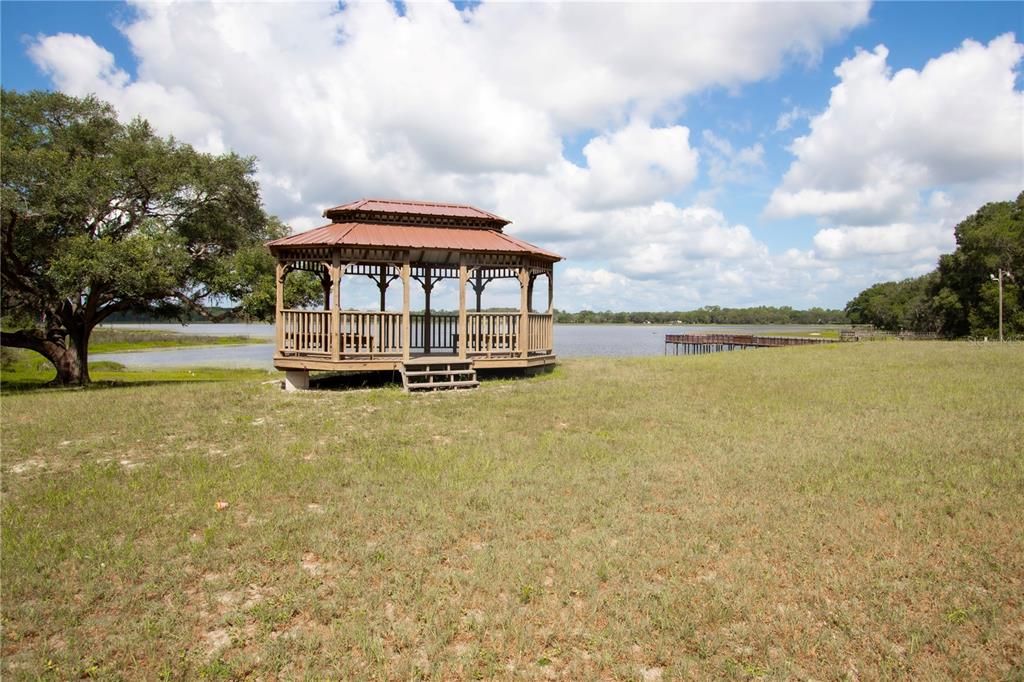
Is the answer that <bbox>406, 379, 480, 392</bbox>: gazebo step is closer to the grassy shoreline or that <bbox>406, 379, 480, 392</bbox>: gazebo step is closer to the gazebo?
the gazebo

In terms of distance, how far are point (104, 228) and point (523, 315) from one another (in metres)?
13.9

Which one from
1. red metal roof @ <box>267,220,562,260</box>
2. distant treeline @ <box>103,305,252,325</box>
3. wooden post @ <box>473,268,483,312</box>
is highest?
red metal roof @ <box>267,220,562,260</box>

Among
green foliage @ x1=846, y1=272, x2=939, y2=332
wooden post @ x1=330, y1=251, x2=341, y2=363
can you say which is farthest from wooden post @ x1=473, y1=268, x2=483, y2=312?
green foliage @ x1=846, y1=272, x2=939, y2=332

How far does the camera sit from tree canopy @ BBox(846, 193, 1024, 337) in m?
48.8

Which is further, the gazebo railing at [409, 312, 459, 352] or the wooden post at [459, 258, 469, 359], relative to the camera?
the gazebo railing at [409, 312, 459, 352]

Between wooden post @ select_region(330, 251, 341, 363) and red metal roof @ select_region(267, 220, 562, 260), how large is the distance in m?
0.59

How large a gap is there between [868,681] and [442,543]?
3.46m

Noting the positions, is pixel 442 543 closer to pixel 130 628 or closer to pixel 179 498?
pixel 130 628

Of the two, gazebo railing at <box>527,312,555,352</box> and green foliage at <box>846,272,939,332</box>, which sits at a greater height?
green foliage at <box>846,272,939,332</box>

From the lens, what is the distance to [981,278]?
53344mm

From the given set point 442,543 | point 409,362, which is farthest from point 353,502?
point 409,362

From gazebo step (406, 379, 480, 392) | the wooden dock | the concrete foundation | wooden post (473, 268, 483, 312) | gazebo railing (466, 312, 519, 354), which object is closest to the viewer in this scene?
gazebo step (406, 379, 480, 392)

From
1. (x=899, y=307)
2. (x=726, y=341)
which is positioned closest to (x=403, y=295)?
(x=726, y=341)

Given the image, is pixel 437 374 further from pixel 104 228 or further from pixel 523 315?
pixel 104 228
